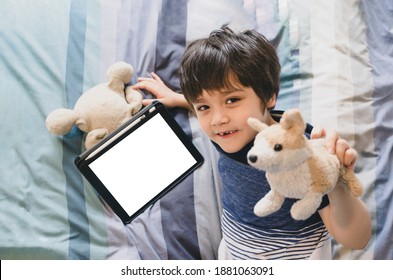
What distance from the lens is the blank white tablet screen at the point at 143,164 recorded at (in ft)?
2.67

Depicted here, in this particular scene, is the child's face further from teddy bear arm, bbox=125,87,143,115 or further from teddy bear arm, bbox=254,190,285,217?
teddy bear arm, bbox=125,87,143,115

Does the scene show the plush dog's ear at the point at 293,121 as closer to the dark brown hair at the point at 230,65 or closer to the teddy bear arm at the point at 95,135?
the dark brown hair at the point at 230,65

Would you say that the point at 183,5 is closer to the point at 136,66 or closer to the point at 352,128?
the point at 136,66

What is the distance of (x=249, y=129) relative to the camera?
71cm

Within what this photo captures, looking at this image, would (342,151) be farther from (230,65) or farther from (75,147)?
(75,147)

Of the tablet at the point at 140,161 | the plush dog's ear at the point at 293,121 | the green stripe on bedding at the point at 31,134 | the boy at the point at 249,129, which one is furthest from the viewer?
the green stripe on bedding at the point at 31,134

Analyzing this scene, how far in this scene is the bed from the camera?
0.93 m

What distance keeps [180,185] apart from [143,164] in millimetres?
138

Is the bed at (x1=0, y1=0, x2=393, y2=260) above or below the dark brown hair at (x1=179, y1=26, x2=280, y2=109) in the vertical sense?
below

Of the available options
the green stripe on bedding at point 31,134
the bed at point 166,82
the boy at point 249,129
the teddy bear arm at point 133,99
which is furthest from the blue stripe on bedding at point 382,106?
the green stripe on bedding at point 31,134

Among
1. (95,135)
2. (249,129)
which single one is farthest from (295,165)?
(95,135)

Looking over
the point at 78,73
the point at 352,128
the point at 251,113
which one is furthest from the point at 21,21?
the point at 352,128

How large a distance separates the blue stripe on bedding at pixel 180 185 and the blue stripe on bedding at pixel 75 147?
0.50ft

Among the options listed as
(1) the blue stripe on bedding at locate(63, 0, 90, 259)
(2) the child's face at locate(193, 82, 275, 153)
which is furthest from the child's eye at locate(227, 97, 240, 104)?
(1) the blue stripe on bedding at locate(63, 0, 90, 259)
